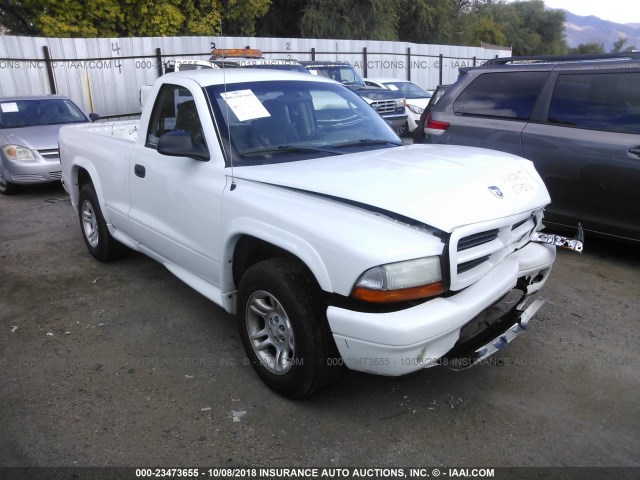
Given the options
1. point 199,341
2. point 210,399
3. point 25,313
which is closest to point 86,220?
point 25,313

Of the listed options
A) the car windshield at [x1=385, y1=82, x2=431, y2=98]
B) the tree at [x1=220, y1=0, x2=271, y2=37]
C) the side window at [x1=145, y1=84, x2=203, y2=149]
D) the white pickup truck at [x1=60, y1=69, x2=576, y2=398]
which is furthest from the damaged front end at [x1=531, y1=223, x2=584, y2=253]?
the tree at [x1=220, y1=0, x2=271, y2=37]

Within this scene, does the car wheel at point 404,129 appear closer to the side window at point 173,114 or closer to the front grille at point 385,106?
the front grille at point 385,106

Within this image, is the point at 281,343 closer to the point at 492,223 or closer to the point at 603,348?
the point at 492,223

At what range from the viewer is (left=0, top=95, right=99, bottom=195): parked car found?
8.34 metres

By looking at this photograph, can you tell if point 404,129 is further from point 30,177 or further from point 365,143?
point 365,143

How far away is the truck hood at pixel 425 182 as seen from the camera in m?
2.72

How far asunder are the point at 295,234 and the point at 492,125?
12.1ft

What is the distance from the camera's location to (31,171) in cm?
832

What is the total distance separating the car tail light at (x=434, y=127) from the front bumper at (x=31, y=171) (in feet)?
18.5

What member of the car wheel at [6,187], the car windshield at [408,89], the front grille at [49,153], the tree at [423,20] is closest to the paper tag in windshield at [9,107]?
the car wheel at [6,187]

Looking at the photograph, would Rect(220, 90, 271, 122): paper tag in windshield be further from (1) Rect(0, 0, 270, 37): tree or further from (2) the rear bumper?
(1) Rect(0, 0, 270, 37): tree

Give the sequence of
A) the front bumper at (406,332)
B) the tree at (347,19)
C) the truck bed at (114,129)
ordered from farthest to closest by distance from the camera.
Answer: the tree at (347,19) → the truck bed at (114,129) → the front bumper at (406,332)

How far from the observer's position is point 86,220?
5.60 metres

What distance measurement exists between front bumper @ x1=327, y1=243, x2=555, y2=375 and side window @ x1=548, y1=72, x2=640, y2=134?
3071 millimetres
